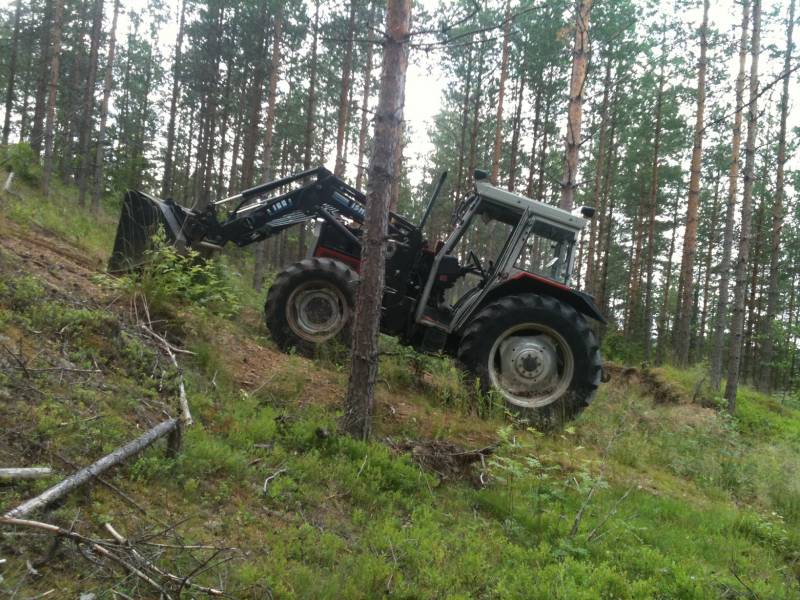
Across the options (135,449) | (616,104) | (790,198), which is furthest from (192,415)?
(790,198)

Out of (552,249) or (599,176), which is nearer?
(552,249)

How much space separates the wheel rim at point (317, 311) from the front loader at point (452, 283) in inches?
0.5

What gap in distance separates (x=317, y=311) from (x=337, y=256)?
0.95 meters

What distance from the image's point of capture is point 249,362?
17.9 feet

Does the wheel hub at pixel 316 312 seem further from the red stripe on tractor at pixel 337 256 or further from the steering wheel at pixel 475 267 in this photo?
the steering wheel at pixel 475 267

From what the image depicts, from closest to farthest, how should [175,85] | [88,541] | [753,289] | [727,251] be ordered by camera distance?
[88,541] → [727,251] → [175,85] → [753,289]

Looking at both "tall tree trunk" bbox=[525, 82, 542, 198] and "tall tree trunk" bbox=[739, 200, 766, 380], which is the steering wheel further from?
"tall tree trunk" bbox=[739, 200, 766, 380]

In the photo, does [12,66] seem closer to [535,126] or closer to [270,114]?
[270,114]

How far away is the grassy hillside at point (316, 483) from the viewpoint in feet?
8.15

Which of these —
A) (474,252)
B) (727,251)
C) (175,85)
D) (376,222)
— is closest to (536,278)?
(474,252)

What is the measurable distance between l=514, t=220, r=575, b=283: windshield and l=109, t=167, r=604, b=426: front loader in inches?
0.6

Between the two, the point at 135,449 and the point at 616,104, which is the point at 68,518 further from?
the point at 616,104

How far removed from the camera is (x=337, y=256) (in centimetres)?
704

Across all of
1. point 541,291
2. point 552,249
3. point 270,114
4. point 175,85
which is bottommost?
point 541,291
